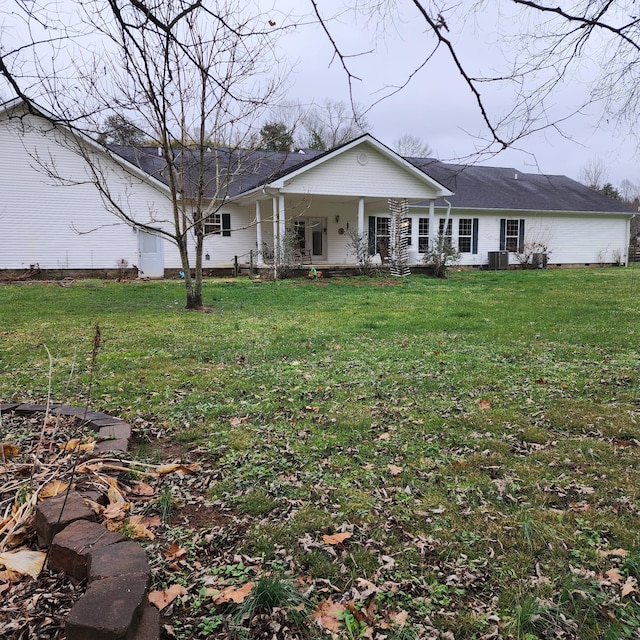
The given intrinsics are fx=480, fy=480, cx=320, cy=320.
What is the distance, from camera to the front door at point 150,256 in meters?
18.6

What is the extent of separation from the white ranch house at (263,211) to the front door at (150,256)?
1.5 inches

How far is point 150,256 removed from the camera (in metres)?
18.7

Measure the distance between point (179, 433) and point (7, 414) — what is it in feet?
4.64

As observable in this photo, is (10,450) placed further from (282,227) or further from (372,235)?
(372,235)

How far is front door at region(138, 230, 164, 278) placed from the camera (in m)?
18.6

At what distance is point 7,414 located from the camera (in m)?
3.79

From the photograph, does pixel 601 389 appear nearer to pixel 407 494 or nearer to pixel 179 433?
pixel 407 494

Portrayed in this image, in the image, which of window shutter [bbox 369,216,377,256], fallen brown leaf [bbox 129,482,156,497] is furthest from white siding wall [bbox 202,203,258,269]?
fallen brown leaf [bbox 129,482,156,497]

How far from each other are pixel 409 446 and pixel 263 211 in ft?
58.0

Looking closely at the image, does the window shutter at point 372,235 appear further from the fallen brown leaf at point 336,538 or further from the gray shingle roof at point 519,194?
the fallen brown leaf at point 336,538

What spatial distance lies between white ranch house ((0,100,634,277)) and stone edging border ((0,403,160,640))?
1172cm

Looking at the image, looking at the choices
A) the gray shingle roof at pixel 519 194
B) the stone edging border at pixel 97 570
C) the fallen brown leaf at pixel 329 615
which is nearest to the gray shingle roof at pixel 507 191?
the gray shingle roof at pixel 519 194

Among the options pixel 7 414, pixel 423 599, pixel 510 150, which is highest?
pixel 510 150

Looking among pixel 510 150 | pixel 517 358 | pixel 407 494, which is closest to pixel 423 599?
pixel 407 494
